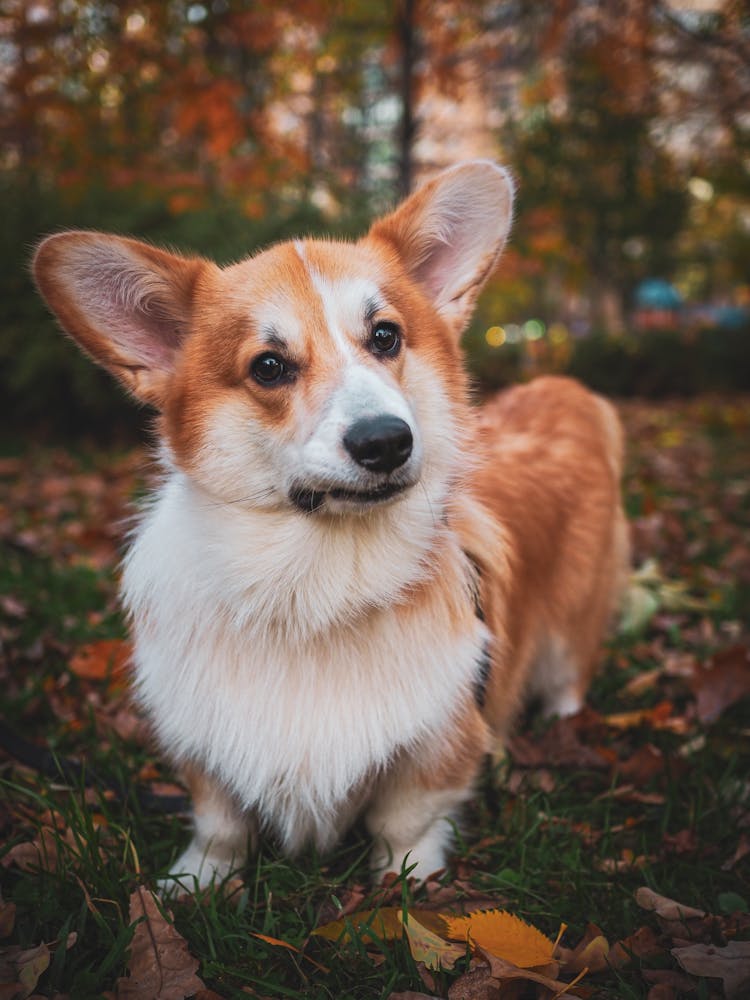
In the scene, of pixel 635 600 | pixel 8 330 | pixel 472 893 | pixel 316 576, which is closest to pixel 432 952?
pixel 472 893

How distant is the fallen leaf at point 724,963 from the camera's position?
1.42 metres

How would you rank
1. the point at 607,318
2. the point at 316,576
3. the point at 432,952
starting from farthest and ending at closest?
the point at 607,318 < the point at 316,576 < the point at 432,952

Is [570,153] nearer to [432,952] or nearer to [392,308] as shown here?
[392,308]

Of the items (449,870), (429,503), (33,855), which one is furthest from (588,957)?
(33,855)

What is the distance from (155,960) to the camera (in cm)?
153

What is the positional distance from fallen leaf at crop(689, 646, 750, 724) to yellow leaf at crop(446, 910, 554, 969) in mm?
1169

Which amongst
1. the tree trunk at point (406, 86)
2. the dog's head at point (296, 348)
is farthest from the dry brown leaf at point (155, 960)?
the tree trunk at point (406, 86)

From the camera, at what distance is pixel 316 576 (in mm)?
1795

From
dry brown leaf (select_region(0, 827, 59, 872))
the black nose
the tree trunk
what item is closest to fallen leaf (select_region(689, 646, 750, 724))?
the black nose

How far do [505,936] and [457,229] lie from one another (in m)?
1.75

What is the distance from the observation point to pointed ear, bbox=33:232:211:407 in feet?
5.81

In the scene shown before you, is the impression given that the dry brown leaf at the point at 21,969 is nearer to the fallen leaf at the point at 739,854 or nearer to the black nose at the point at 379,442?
the black nose at the point at 379,442

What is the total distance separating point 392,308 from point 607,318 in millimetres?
19539

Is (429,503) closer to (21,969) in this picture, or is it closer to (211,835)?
(211,835)
